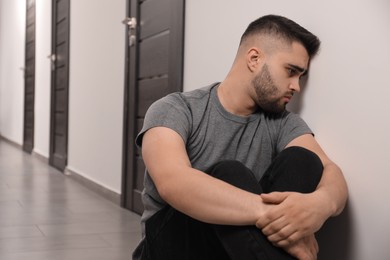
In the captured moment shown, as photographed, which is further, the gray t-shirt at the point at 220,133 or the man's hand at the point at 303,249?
the gray t-shirt at the point at 220,133

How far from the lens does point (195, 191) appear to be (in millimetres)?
1271

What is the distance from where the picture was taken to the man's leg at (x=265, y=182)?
121 cm

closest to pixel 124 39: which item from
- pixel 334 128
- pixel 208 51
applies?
pixel 208 51

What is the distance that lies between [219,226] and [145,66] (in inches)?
74.4

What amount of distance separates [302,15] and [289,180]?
64 cm

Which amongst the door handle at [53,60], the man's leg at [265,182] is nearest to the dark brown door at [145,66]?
the man's leg at [265,182]

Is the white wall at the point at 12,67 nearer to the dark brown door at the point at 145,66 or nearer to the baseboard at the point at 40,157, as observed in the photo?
the baseboard at the point at 40,157

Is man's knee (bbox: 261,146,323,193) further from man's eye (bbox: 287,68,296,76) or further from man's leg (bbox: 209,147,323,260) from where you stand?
man's eye (bbox: 287,68,296,76)

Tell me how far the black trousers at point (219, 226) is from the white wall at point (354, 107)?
16 cm

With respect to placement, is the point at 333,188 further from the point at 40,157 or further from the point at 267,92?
the point at 40,157

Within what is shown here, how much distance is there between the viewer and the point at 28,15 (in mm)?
6852

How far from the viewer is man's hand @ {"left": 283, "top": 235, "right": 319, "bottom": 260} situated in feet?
4.02

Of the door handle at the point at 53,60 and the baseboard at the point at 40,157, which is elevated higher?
the door handle at the point at 53,60

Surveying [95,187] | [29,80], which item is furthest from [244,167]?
[29,80]
